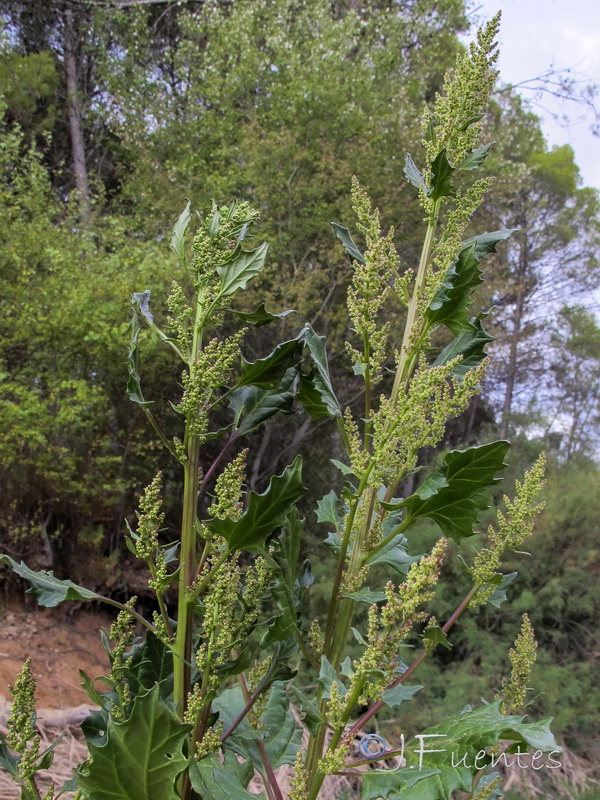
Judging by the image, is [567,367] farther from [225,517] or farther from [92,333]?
[225,517]

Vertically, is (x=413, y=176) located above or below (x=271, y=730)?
above

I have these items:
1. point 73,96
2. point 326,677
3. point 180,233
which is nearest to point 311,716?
point 326,677

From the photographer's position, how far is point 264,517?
0.60 meters

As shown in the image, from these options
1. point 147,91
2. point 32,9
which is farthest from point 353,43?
point 32,9

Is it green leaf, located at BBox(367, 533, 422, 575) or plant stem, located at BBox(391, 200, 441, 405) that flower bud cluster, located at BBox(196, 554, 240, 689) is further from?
plant stem, located at BBox(391, 200, 441, 405)

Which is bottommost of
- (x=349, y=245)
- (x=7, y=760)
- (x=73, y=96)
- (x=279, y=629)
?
(x=7, y=760)

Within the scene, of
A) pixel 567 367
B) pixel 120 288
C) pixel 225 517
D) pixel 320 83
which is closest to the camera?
pixel 225 517

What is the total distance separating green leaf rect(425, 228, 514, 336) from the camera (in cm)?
65

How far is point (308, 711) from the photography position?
62 centimetres

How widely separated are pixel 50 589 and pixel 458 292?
1.73 ft

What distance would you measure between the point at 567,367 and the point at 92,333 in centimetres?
981

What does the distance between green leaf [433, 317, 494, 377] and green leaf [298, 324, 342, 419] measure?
0.13 m

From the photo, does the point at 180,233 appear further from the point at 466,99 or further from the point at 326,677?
the point at 326,677

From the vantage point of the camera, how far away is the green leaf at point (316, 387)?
709 mm
